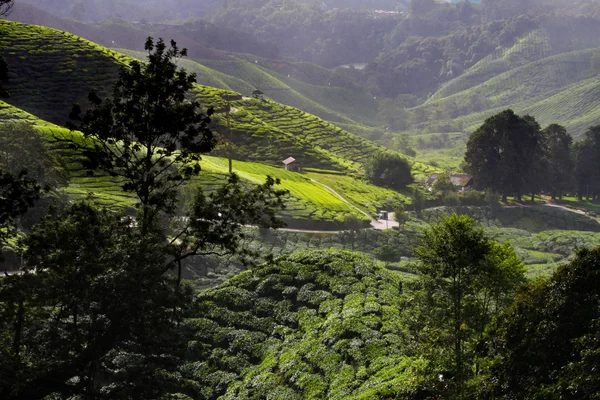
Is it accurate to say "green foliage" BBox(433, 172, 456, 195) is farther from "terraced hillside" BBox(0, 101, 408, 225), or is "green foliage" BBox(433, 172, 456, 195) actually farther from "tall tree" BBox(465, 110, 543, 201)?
"terraced hillside" BBox(0, 101, 408, 225)

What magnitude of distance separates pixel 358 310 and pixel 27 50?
104 metres

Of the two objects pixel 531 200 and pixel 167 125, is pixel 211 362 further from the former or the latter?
pixel 531 200

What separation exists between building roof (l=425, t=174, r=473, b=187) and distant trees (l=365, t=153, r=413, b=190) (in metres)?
8.72

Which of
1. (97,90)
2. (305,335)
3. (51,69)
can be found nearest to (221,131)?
(97,90)

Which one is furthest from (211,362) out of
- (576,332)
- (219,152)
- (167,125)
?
(219,152)

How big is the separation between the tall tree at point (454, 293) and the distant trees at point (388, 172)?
80425 mm

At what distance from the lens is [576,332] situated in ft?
47.4

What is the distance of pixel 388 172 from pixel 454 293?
274 feet

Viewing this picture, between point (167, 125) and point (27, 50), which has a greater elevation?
point (27, 50)

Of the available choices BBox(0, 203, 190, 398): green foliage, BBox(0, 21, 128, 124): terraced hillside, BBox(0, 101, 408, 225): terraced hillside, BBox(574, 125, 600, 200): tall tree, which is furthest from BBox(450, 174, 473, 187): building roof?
BBox(0, 203, 190, 398): green foliage

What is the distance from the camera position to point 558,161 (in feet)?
342

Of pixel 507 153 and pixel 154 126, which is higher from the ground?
pixel 507 153

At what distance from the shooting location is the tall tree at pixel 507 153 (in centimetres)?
9700

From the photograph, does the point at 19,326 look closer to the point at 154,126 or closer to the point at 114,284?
the point at 114,284
